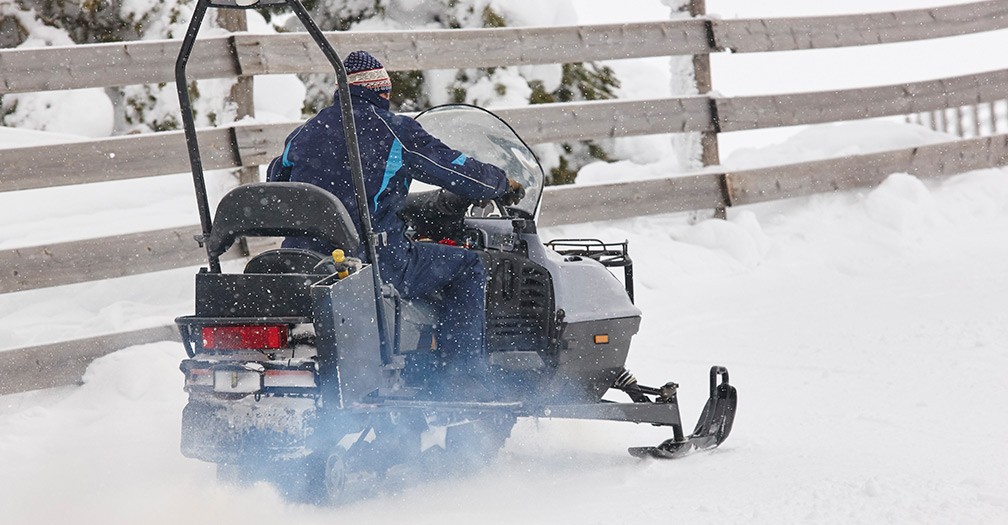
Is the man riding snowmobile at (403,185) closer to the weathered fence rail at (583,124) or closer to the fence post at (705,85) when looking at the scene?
the weathered fence rail at (583,124)

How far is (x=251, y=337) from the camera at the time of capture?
277 centimetres

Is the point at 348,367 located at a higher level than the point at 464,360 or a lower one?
higher

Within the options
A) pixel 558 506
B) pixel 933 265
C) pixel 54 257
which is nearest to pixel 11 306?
pixel 54 257

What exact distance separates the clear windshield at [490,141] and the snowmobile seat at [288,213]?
1.02m

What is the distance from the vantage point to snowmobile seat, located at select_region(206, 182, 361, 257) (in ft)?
9.19

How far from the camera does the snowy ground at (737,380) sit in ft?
9.51

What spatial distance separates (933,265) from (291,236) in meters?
5.16

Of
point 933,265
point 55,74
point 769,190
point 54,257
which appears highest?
point 55,74

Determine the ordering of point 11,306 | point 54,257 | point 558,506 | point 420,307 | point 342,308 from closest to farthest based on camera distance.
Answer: point 342,308 → point 558,506 → point 420,307 → point 54,257 → point 11,306

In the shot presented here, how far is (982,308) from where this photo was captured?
5.43 m

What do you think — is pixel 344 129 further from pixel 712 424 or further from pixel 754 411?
pixel 754 411

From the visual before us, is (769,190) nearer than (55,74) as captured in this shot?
No

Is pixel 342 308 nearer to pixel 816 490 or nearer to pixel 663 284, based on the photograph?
pixel 816 490

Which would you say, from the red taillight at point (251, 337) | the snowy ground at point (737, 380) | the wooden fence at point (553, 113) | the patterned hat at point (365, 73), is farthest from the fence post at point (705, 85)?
the red taillight at point (251, 337)
